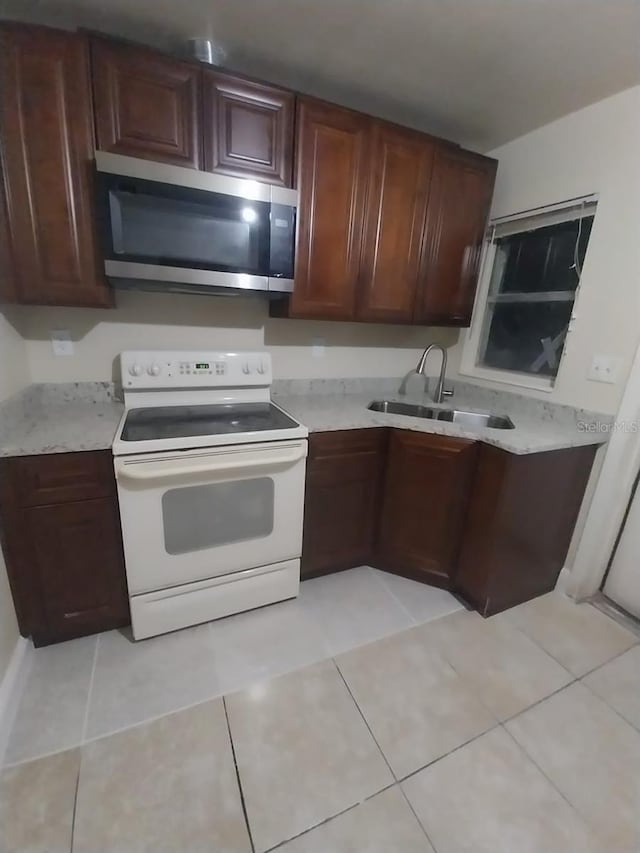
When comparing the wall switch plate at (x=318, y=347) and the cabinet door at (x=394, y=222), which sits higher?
the cabinet door at (x=394, y=222)

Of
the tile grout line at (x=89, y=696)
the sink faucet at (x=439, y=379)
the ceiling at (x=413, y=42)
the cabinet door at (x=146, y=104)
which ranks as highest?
the ceiling at (x=413, y=42)

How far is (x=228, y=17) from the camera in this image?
4.35 feet

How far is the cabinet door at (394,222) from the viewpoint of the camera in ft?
5.69

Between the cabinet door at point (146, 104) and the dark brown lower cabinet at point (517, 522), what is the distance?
5.79 feet

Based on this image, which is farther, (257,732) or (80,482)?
(80,482)

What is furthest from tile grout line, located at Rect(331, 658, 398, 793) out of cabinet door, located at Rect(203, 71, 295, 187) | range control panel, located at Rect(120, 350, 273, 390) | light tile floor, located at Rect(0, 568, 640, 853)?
cabinet door, located at Rect(203, 71, 295, 187)

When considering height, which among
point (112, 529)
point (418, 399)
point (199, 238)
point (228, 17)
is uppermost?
point (228, 17)

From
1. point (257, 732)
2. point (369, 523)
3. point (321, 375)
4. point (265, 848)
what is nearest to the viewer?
point (265, 848)

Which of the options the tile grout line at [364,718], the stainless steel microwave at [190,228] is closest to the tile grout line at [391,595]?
the tile grout line at [364,718]

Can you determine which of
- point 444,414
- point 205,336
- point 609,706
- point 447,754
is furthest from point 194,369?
point 609,706

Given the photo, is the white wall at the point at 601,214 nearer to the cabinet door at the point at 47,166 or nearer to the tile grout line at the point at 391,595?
the tile grout line at the point at 391,595

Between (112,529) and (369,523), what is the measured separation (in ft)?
3.94

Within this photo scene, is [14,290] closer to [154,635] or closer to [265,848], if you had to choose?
[154,635]

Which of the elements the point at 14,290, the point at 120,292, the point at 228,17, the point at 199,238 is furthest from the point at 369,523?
the point at 228,17
